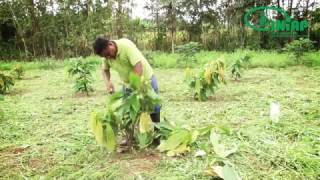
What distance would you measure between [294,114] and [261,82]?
268cm

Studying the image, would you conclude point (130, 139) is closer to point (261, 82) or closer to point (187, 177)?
point (187, 177)

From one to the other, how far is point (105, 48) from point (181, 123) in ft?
4.83

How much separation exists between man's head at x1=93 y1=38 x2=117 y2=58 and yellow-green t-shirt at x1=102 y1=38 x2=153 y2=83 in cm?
5

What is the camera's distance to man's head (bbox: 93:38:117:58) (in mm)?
2801

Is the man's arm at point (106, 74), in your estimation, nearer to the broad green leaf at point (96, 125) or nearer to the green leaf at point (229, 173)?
the broad green leaf at point (96, 125)

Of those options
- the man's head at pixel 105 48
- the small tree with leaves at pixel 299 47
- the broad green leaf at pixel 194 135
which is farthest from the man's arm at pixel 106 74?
the small tree with leaves at pixel 299 47

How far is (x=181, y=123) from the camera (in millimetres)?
4004

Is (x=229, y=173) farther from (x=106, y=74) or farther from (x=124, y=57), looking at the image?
(x=106, y=74)

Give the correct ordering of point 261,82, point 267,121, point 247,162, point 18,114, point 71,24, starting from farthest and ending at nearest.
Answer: point 71,24, point 261,82, point 18,114, point 267,121, point 247,162

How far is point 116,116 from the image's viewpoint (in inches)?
111

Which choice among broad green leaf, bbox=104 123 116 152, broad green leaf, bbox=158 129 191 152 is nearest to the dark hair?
broad green leaf, bbox=104 123 116 152

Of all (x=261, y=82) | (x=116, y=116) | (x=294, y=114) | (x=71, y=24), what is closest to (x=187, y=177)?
(x=116, y=116)

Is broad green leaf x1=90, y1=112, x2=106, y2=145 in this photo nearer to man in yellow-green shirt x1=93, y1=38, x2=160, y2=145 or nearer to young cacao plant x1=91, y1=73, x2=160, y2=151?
young cacao plant x1=91, y1=73, x2=160, y2=151

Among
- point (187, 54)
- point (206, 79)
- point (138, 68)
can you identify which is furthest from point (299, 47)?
point (138, 68)
